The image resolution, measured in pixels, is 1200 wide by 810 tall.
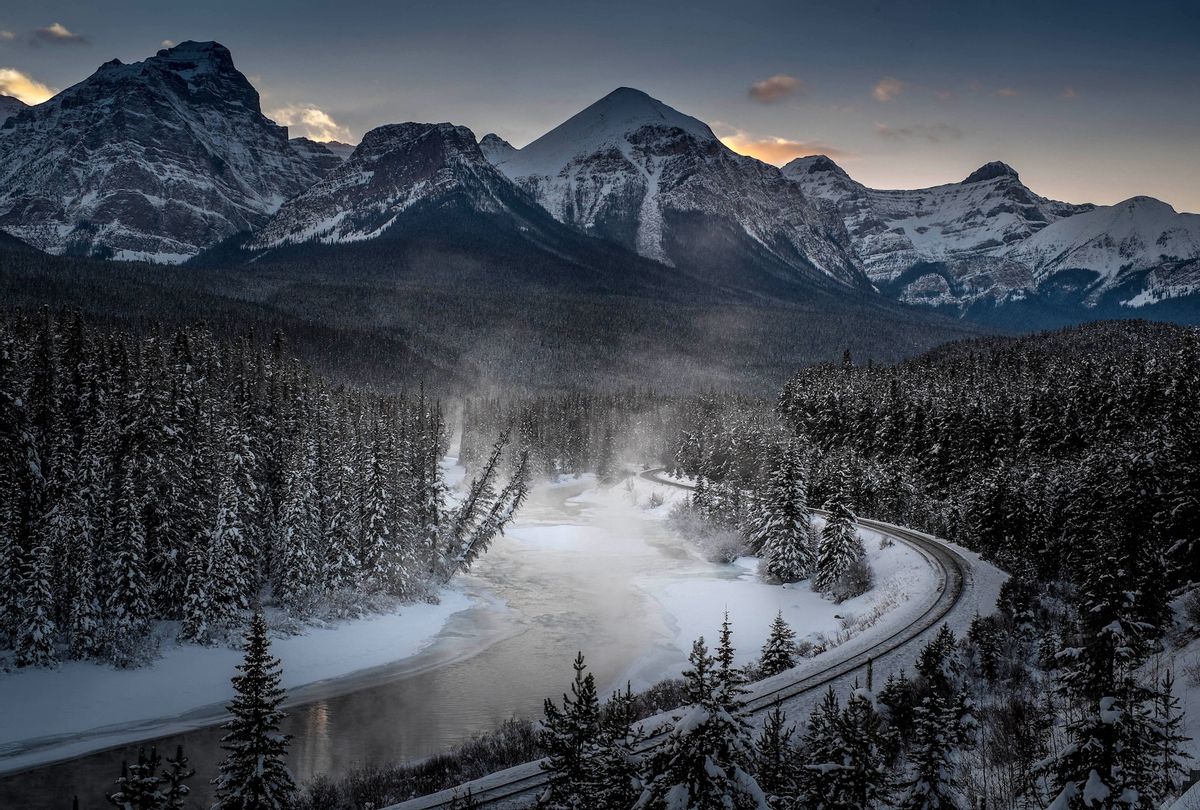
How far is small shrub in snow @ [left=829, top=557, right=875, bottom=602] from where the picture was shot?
46.8m

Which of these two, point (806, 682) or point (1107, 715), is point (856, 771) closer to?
point (1107, 715)

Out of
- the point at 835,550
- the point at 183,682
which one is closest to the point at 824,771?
the point at 183,682

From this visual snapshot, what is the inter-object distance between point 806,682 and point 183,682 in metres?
30.3

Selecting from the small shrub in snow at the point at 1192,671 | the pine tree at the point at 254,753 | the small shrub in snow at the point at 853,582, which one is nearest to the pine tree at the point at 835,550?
the small shrub in snow at the point at 853,582

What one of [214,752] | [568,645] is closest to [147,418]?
[214,752]

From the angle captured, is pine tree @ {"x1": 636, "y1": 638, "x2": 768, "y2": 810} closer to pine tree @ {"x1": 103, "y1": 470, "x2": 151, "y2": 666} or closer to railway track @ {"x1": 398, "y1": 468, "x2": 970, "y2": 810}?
railway track @ {"x1": 398, "y1": 468, "x2": 970, "y2": 810}

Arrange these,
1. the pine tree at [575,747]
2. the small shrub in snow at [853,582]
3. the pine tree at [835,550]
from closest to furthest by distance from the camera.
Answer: the pine tree at [575,747], the small shrub in snow at [853,582], the pine tree at [835,550]

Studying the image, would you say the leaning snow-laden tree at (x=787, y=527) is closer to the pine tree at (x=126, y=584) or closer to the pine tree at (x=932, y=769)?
the pine tree at (x=126, y=584)

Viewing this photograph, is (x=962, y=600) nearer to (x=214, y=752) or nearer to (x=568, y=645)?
(x=568, y=645)

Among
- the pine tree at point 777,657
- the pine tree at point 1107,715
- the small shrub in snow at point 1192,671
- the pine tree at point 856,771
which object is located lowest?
the pine tree at point 777,657

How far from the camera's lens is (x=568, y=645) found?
140 feet

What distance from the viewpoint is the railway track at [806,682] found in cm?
1803

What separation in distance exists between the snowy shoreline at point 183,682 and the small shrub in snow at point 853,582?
2218 cm

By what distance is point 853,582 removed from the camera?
1884 inches
